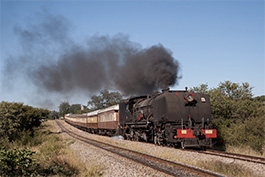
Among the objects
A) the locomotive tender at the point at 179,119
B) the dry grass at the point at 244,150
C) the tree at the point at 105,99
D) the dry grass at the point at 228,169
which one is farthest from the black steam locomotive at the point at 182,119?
the tree at the point at 105,99

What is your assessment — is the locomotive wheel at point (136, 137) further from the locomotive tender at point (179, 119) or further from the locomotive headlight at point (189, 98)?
the locomotive headlight at point (189, 98)

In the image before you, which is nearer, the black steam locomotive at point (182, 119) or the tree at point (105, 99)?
the black steam locomotive at point (182, 119)

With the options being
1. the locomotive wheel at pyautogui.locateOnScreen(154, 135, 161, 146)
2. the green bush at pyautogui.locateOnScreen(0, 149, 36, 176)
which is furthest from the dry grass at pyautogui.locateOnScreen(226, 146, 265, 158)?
the green bush at pyautogui.locateOnScreen(0, 149, 36, 176)

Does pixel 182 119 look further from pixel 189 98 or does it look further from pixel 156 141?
pixel 156 141

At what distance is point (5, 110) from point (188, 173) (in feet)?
42.1

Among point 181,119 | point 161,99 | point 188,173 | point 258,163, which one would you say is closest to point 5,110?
point 161,99

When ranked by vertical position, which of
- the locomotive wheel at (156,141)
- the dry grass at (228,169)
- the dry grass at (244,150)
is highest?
the locomotive wheel at (156,141)

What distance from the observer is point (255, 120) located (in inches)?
536

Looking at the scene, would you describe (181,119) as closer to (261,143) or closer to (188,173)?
(261,143)

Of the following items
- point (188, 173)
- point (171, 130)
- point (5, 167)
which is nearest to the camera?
point (5, 167)

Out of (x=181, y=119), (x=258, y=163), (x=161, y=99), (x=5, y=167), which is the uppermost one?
(x=161, y=99)

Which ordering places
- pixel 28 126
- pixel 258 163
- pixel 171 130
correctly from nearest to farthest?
pixel 258 163, pixel 171 130, pixel 28 126

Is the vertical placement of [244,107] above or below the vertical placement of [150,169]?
above

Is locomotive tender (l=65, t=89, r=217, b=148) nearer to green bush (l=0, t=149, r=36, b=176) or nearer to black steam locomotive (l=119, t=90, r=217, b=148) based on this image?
black steam locomotive (l=119, t=90, r=217, b=148)
